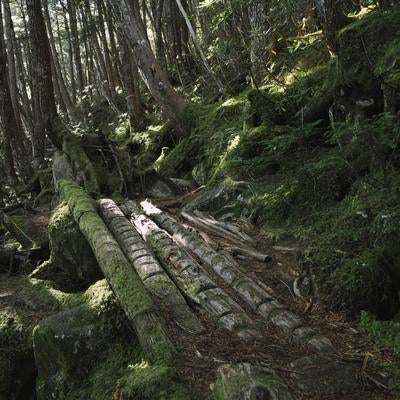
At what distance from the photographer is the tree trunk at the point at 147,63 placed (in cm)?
1058

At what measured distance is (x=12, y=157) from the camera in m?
13.3

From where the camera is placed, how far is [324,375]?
322cm

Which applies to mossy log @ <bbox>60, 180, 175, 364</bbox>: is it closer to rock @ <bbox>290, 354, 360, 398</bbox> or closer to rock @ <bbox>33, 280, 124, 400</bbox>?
rock @ <bbox>33, 280, 124, 400</bbox>

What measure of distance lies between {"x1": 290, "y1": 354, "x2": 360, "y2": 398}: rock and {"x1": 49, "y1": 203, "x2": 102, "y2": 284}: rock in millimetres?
3523

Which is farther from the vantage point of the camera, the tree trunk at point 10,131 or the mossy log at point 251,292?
the tree trunk at point 10,131

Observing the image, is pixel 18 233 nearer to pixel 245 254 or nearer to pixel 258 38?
pixel 245 254

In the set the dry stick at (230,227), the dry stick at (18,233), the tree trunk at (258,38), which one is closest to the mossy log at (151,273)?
the dry stick at (230,227)

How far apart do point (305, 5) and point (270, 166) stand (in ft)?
13.5

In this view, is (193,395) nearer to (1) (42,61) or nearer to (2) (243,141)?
(2) (243,141)

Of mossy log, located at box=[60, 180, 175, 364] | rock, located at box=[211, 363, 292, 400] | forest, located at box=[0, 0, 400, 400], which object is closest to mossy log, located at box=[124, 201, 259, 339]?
forest, located at box=[0, 0, 400, 400]

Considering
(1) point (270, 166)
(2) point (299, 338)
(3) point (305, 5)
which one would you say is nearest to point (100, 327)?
(2) point (299, 338)

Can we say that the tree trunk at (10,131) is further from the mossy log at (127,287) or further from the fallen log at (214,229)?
the fallen log at (214,229)

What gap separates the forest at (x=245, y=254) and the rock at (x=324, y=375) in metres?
0.01

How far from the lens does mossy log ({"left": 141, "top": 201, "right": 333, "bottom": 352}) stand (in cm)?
368
